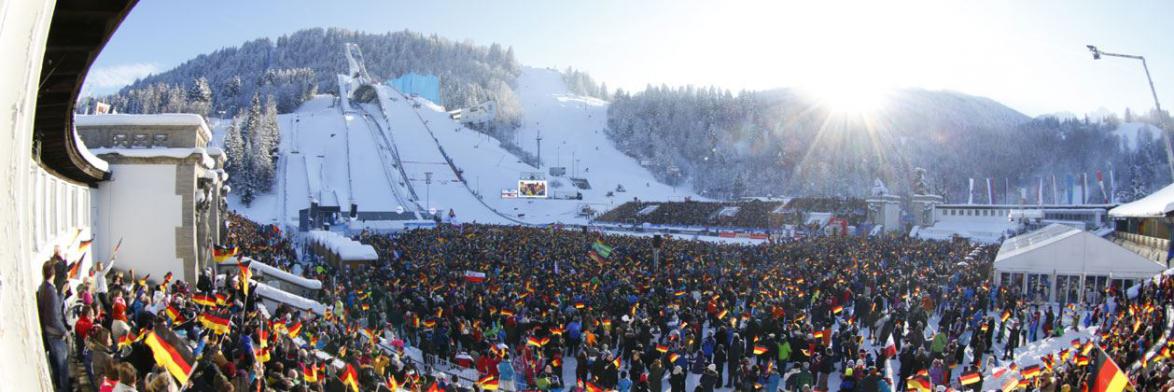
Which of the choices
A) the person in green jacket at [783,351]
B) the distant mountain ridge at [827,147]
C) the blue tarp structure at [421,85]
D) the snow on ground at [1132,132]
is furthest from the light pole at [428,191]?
the snow on ground at [1132,132]

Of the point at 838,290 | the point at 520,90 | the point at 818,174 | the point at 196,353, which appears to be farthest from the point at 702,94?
the point at 196,353

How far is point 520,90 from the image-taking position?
162 m

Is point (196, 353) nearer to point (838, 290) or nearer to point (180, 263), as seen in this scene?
point (180, 263)

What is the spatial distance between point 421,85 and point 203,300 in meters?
138

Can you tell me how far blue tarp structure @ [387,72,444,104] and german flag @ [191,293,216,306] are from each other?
124233mm

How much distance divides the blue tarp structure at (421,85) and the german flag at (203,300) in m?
124

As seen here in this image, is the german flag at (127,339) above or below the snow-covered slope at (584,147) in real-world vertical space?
below

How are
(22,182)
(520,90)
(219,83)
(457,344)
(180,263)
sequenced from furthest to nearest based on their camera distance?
(520,90) → (219,83) → (457,344) → (180,263) → (22,182)

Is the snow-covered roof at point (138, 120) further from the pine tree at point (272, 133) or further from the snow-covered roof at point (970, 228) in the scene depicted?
the pine tree at point (272, 133)

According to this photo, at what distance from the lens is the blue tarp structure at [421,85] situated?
444 feet

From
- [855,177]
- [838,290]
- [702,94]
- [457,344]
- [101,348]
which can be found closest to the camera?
[101,348]

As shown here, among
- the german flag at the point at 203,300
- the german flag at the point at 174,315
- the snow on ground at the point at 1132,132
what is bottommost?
the german flag at the point at 203,300

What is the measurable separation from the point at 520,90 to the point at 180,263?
153 m

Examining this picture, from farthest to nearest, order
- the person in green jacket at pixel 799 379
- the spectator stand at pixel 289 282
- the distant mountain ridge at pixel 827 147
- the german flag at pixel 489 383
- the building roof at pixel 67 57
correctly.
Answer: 1. the distant mountain ridge at pixel 827 147
2. the spectator stand at pixel 289 282
3. the person in green jacket at pixel 799 379
4. the german flag at pixel 489 383
5. the building roof at pixel 67 57
